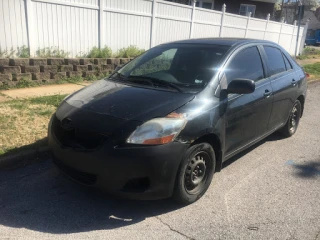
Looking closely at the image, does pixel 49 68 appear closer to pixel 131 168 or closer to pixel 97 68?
pixel 97 68

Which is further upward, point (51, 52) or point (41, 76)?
point (51, 52)

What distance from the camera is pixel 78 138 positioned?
3.17m

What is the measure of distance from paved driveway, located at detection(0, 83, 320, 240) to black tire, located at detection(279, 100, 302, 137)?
1.29 metres

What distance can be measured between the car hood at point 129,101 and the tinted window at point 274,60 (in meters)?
1.92

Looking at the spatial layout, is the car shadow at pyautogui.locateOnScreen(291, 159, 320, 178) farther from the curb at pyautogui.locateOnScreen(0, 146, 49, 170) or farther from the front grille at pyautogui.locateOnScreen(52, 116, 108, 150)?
the curb at pyautogui.locateOnScreen(0, 146, 49, 170)

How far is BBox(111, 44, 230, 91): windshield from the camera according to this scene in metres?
3.81

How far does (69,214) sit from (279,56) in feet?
13.0

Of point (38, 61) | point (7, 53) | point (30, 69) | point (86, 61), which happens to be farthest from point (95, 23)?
point (7, 53)

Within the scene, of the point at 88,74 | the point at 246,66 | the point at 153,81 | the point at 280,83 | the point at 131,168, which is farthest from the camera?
the point at 88,74

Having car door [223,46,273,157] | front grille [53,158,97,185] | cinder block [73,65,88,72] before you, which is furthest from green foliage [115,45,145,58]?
front grille [53,158,97,185]

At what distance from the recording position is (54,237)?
9.21ft

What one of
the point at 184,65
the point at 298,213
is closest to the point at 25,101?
the point at 184,65

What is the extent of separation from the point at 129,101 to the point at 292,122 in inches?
138

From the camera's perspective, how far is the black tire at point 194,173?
3182mm
